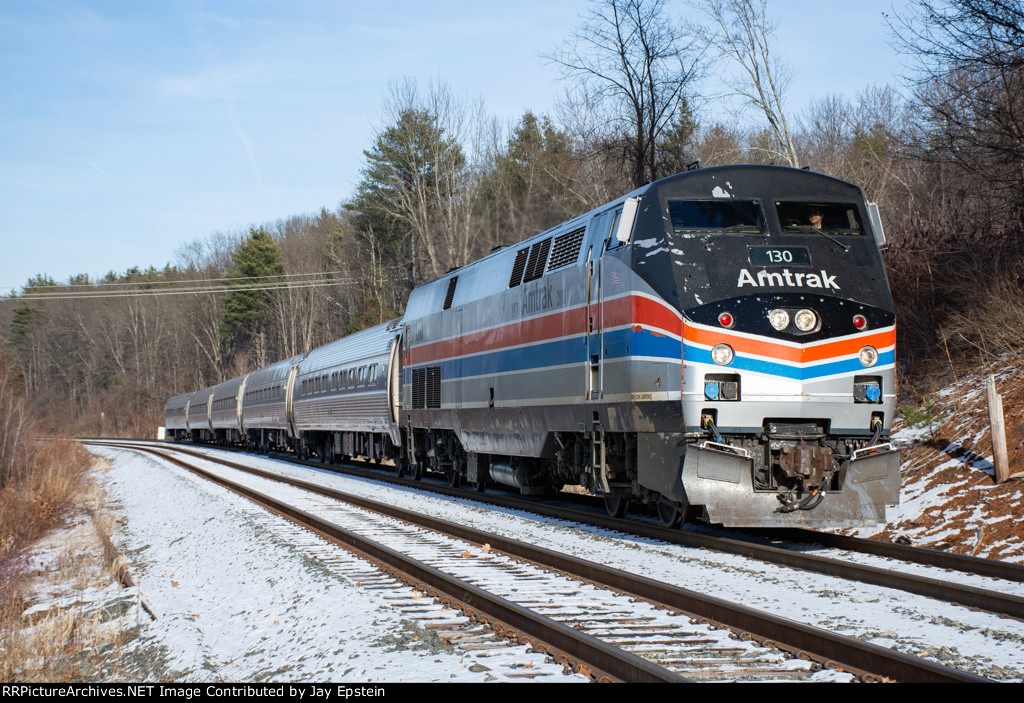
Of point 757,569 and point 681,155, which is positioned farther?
point 681,155

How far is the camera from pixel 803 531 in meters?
10.5

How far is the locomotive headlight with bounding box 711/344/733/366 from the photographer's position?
8.89 metres

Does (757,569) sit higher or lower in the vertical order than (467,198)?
lower

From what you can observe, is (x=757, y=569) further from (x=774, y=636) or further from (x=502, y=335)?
(x=502, y=335)

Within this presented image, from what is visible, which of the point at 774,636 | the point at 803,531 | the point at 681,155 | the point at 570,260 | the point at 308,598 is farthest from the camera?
the point at 681,155

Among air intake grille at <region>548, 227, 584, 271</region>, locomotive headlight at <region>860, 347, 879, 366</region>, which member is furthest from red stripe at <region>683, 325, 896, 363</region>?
air intake grille at <region>548, 227, 584, 271</region>

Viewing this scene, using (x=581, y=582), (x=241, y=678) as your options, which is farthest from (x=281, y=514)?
(x=241, y=678)

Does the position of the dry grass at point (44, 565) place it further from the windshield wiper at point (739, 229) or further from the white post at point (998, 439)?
the white post at point (998, 439)

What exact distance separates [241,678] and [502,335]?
322 inches

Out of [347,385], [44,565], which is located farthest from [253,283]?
[44,565]

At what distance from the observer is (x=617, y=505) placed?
11.5 m

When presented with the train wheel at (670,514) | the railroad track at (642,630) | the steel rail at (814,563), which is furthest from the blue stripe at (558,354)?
the railroad track at (642,630)

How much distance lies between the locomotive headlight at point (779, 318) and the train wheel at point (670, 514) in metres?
2.49

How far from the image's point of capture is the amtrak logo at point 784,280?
9.13 metres
